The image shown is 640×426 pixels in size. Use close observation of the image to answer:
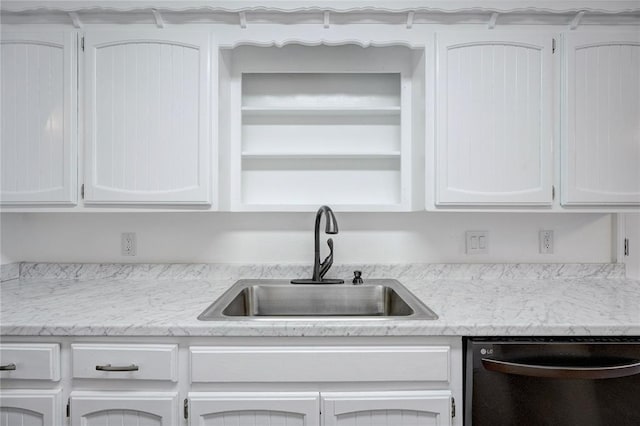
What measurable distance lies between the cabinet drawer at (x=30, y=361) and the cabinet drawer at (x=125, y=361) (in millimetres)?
67

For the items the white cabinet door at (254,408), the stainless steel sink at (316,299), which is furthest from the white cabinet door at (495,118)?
the white cabinet door at (254,408)

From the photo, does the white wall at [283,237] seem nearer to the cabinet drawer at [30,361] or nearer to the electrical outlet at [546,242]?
the electrical outlet at [546,242]

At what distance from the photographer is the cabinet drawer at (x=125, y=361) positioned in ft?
3.75

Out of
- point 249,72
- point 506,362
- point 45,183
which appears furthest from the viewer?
point 249,72

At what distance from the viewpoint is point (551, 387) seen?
1138mm

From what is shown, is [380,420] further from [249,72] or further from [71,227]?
[71,227]

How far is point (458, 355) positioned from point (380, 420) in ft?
Answer: 1.04

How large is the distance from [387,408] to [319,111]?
51.0 inches

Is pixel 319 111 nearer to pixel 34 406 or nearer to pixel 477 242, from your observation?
pixel 477 242

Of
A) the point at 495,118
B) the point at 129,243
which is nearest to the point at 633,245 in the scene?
the point at 495,118

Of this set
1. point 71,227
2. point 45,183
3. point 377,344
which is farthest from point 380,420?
point 71,227

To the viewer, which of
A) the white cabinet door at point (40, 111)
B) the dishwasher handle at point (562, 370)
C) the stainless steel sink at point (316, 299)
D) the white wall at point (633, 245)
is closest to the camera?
the dishwasher handle at point (562, 370)

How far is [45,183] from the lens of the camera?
153 cm

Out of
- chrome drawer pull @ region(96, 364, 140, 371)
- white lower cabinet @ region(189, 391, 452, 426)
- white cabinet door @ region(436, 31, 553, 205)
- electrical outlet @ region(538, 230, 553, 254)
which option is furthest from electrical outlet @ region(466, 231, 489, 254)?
chrome drawer pull @ region(96, 364, 140, 371)
